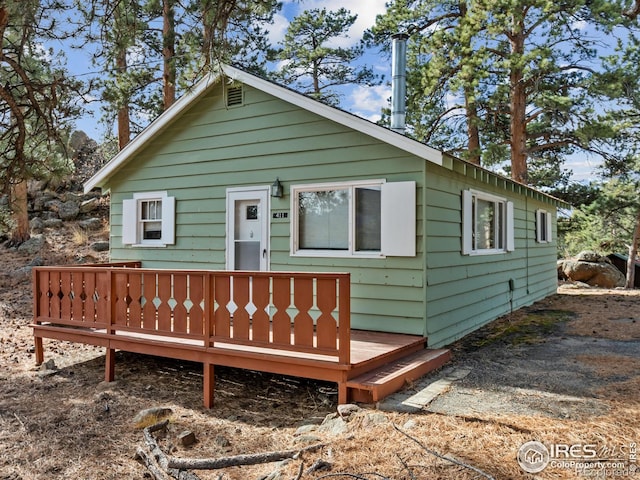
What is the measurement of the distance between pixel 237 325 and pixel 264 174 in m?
2.84

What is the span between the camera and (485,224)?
7.67 m

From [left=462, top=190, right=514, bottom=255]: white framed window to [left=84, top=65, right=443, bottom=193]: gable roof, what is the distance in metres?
1.58

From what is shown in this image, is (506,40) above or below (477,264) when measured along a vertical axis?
above

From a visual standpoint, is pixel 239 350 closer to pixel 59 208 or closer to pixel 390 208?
pixel 390 208

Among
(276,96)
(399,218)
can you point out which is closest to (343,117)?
(276,96)

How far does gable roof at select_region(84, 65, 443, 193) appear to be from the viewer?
546 cm

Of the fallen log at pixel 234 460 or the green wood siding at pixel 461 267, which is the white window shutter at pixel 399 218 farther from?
the fallen log at pixel 234 460

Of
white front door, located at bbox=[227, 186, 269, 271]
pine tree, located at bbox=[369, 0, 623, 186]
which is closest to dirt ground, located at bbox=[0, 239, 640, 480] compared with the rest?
white front door, located at bbox=[227, 186, 269, 271]

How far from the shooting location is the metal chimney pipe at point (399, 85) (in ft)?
23.6

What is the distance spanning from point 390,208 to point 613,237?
41.8 feet

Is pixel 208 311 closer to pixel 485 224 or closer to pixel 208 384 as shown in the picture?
pixel 208 384

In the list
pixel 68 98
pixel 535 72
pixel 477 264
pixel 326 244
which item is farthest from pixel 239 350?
pixel 535 72

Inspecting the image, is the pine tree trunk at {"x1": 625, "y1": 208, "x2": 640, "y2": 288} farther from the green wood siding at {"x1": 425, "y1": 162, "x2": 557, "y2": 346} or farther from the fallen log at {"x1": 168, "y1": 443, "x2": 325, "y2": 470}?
the fallen log at {"x1": 168, "y1": 443, "x2": 325, "y2": 470}

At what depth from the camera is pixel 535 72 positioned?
1263 cm
